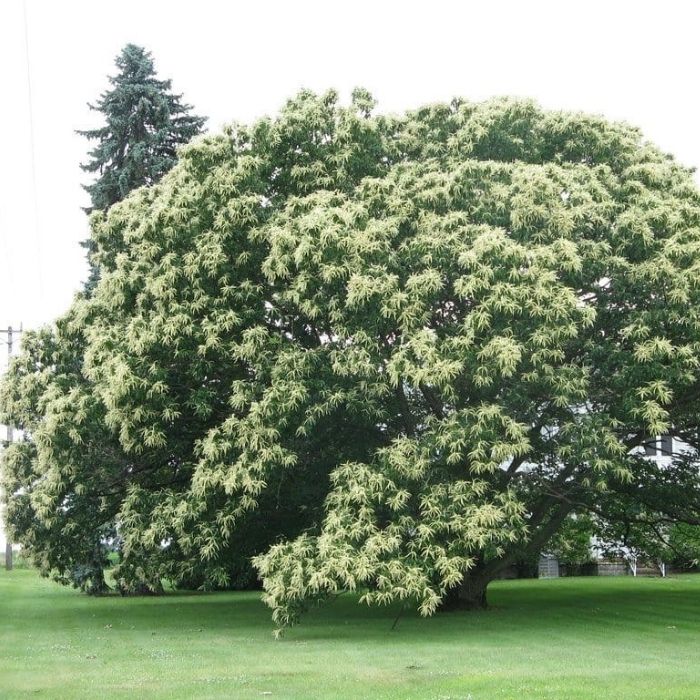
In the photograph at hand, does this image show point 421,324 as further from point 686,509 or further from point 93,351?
point 686,509

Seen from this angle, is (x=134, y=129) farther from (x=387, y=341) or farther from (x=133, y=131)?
(x=387, y=341)

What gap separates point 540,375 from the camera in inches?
705

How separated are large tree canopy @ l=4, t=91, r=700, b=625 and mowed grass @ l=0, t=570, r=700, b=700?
4.07ft

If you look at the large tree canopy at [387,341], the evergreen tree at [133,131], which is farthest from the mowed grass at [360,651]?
the evergreen tree at [133,131]

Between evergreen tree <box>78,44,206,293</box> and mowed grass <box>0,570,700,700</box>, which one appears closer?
mowed grass <box>0,570,700,700</box>

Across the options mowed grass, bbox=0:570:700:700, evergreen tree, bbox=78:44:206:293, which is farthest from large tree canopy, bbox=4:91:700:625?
evergreen tree, bbox=78:44:206:293

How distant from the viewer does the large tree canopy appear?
57.2ft

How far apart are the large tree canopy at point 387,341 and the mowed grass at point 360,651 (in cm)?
124

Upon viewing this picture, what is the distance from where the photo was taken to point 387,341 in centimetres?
1909

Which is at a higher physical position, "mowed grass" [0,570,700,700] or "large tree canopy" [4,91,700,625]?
"large tree canopy" [4,91,700,625]

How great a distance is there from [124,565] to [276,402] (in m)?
7.62

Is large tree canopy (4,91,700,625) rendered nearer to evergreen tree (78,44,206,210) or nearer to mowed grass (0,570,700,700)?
mowed grass (0,570,700,700)

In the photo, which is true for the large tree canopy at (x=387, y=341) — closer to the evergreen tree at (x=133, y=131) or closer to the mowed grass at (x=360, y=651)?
the mowed grass at (x=360, y=651)

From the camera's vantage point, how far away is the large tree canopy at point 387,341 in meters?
17.4
